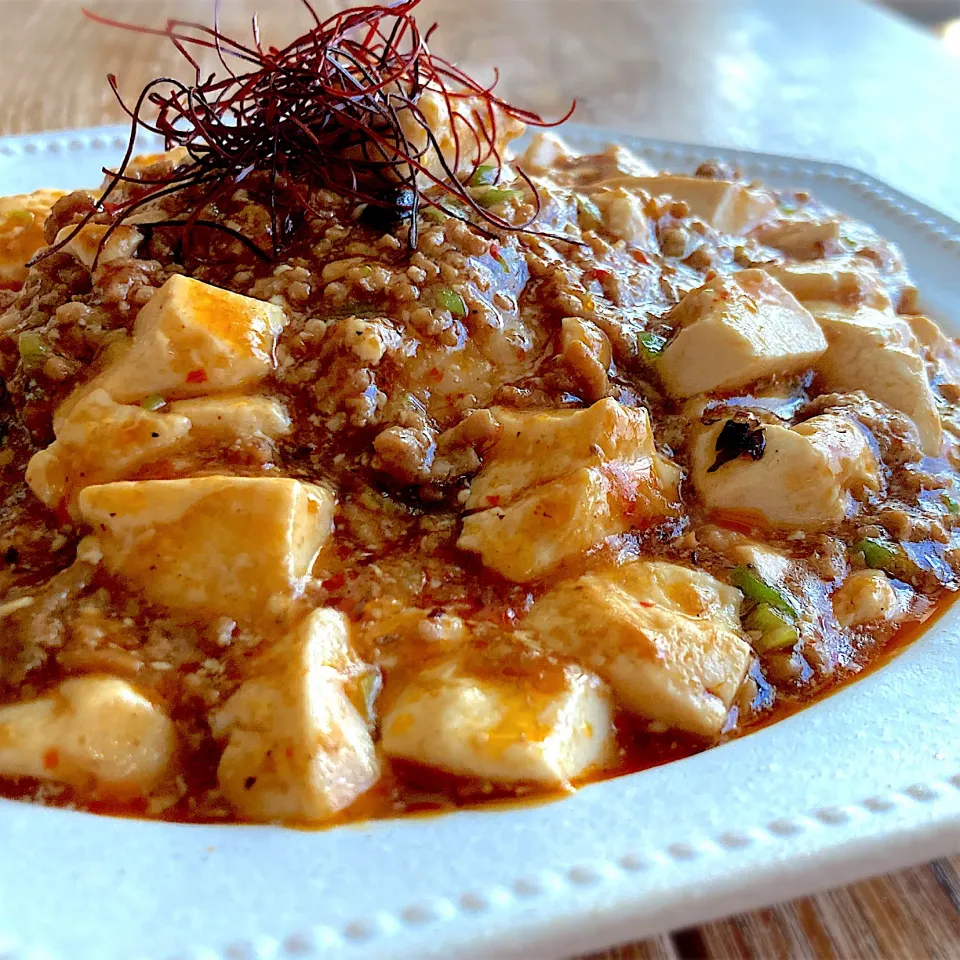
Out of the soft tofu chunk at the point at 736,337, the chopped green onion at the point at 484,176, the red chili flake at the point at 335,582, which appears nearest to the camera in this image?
the red chili flake at the point at 335,582

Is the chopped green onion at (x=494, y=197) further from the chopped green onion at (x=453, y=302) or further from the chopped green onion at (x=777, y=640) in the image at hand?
the chopped green onion at (x=777, y=640)

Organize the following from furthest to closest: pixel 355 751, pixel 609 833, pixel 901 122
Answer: pixel 901 122, pixel 355 751, pixel 609 833

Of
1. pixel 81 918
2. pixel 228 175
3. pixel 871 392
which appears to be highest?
pixel 228 175

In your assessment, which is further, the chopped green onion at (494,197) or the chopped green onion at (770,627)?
the chopped green onion at (494,197)

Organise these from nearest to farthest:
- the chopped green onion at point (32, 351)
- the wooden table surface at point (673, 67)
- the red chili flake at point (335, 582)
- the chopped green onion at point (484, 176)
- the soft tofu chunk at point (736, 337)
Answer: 1. the red chili flake at point (335, 582)
2. the chopped green onion at point (32, 351)
3. the soft tofu chunk at point (736, 337)
4. the chopped green onion at point (484, 176)
5. the wooden table surface at point (673, 67)

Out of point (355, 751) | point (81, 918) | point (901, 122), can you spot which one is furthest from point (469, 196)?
point (901, 122)

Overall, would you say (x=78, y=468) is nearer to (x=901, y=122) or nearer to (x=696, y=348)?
(x=696, y=348)

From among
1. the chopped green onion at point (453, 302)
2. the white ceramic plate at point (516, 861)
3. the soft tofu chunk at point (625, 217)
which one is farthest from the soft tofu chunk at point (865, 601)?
the soft tofu chunk at point (625, 217)

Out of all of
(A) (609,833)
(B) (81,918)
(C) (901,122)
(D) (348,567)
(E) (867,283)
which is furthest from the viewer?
(C) (901,122)

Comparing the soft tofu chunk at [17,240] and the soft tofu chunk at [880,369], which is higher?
the soft tofu chunk at [880,369]
